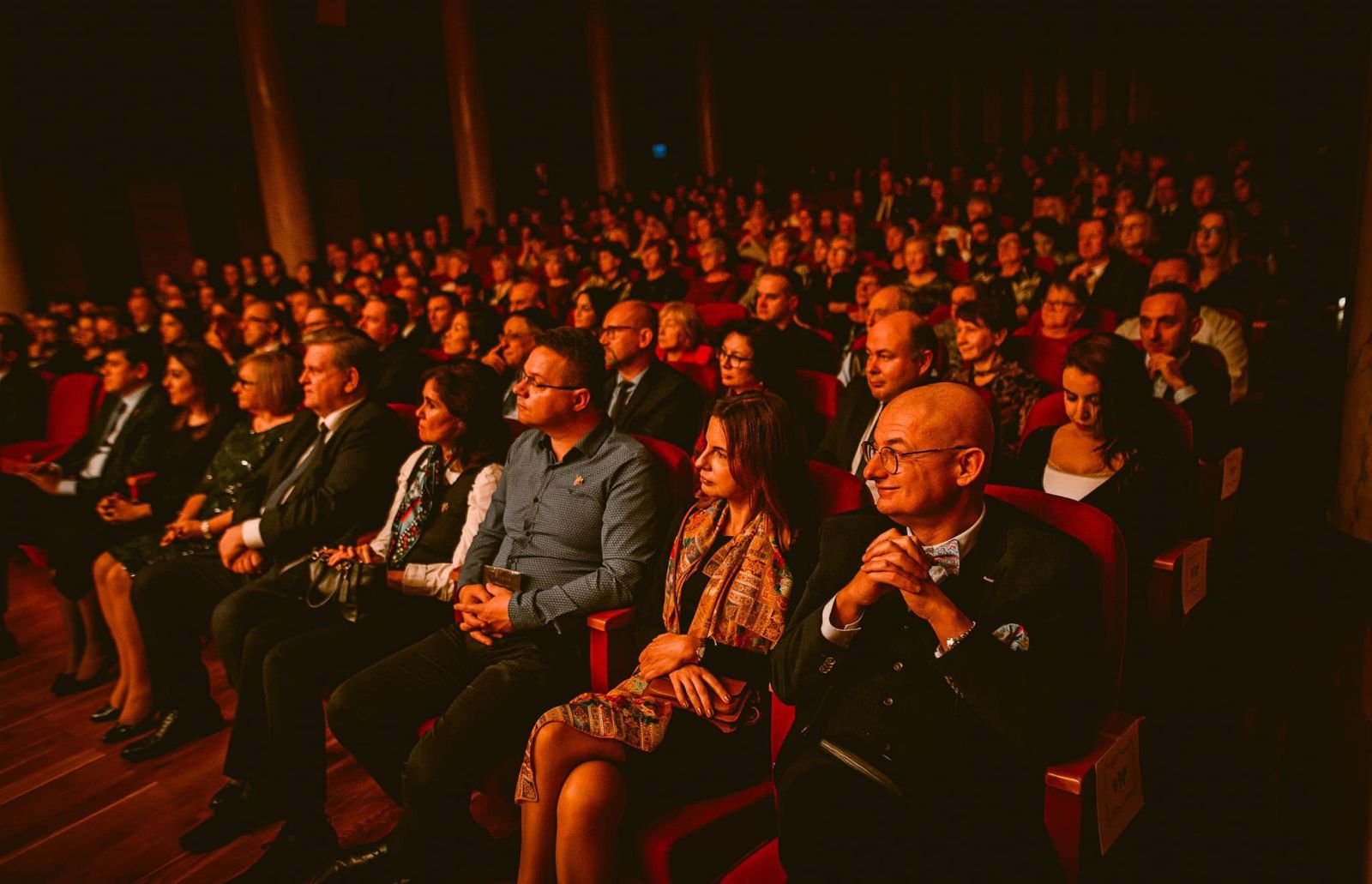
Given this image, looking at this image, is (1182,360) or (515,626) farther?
(1182,360)

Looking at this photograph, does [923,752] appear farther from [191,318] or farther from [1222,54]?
[1222,54]

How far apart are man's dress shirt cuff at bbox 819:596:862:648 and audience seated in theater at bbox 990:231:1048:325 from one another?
132 inches

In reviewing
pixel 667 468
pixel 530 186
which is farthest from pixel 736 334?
pixel 530 186

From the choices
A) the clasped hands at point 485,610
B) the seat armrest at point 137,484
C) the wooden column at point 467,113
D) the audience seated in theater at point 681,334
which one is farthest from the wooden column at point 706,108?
the clasped hands at point 485,610

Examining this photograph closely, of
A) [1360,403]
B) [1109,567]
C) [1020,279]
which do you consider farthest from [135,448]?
[1360,403]

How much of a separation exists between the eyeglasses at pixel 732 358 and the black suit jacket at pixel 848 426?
0.32 meters

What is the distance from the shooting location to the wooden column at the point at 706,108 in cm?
1466

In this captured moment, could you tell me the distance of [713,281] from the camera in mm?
5582

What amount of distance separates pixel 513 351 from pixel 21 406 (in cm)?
246

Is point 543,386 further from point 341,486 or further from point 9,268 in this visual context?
point 9,268

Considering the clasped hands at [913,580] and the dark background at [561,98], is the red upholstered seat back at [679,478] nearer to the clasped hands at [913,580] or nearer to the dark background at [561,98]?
the clasped hands at [913,580]

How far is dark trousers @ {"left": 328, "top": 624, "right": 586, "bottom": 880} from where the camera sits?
166 cm

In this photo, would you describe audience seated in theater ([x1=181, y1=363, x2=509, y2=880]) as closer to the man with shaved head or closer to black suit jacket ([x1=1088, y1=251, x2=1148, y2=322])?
the man with shaved head

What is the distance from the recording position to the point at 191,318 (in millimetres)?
6090
